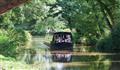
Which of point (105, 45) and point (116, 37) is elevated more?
point (116, 37)

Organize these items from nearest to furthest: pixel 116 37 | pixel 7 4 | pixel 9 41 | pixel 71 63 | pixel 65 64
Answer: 1. pixel 7 4
2. pixel 65 64
3. pixel 71 63
4. pixel 9 41
5. pixel 116 37

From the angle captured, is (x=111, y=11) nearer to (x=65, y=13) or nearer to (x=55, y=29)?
(x=65, y=13)

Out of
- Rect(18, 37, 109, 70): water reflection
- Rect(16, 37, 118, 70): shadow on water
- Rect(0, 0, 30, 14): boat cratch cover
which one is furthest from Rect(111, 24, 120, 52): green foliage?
Rect(0, 0, 30, 14): boat cratch cover

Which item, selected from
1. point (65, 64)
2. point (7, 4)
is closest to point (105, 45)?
point (65, 64)

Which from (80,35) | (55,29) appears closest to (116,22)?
(80,35)

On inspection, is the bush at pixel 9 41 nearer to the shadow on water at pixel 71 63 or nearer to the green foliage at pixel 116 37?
the shadow on water at pixel 71 63

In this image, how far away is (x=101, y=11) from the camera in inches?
1705

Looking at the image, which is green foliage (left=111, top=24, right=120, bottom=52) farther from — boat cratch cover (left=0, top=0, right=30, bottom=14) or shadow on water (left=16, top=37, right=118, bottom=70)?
boat cratch cover (left=0, top=0, right=30, bottom=14)

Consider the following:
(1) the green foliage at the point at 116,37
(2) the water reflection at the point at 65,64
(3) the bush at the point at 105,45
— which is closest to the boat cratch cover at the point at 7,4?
(2) the water reflection at the point at 65,64

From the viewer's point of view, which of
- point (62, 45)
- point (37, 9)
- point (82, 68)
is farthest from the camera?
point (62, 45)

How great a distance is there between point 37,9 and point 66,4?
24174mm

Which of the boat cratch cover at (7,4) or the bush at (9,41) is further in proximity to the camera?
the bush at (9,41)

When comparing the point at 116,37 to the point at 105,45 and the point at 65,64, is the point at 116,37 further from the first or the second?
the point at 65,64

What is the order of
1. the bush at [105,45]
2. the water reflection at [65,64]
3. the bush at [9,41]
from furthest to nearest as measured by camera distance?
the bush at [105,45] < the bush at [9,41] < the water reflection at [65,64]
